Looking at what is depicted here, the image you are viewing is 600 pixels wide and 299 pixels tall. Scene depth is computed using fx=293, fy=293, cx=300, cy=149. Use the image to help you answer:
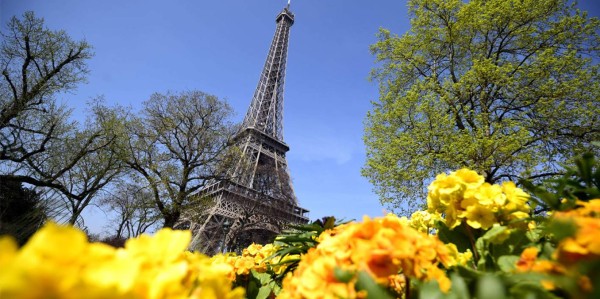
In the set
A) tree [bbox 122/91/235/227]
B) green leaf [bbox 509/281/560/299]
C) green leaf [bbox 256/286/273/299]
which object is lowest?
green leaf [bbox 256/286/273/299]

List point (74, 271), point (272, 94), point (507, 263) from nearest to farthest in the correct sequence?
point (74, 271), point (507, 263), point (272, 94)

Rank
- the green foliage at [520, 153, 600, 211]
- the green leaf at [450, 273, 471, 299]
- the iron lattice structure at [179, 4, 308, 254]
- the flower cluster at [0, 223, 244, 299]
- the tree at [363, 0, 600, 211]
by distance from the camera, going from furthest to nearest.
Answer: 1. the iron lattice structure at [179, 4, 308, 254]
2. the tree at [363, 0, 600, 211]
3. the green foliage at [520, 153, 600, 211]
4. the green leaf at [450, 273, 471, 299]
5. the flower cluster at [0, 223, 244, 299]

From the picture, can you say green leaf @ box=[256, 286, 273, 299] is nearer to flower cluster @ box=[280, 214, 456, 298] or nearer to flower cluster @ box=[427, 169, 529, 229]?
flower cluster @ box=[280, 214, 456, 298]

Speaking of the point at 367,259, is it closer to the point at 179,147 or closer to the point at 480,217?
the point at 480,217

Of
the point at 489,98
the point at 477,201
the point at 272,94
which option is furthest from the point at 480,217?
the point at 272,94

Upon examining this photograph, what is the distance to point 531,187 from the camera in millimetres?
1267

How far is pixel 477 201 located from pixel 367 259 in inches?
31.5

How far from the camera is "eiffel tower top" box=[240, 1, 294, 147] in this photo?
3234 cm

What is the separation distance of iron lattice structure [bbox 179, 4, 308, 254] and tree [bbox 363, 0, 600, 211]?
10.2 metres

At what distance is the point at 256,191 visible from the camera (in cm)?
2489

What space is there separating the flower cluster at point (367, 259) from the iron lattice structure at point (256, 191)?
50.2 feet

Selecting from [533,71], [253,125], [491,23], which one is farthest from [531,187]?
[253,125]

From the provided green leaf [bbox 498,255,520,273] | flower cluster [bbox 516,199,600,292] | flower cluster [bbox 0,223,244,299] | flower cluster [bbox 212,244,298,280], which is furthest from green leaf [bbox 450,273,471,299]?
flower cluster [bbox 212,244,298,280]

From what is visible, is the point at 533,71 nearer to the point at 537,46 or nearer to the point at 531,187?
the point at 537,46
